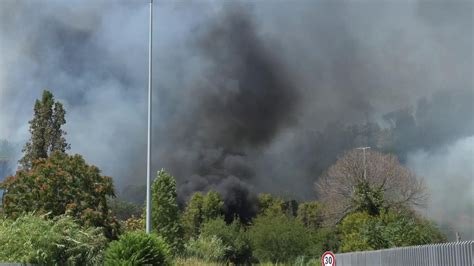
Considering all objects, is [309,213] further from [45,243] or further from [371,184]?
[45,243]

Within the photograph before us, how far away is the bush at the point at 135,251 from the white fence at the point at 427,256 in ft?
27.3

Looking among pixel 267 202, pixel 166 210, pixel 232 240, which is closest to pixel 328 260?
pixel 166 210

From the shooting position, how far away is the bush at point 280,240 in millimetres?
63750

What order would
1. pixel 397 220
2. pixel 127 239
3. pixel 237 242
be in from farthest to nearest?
pixel 237 242
pixel 397 220
pixel 127 239

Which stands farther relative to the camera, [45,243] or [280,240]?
[280,240]

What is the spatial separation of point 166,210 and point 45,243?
3184 cm

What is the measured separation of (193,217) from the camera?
252ft

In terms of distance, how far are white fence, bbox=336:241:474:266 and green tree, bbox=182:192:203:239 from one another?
52323 mm

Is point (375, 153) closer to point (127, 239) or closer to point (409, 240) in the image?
point (409, 240)

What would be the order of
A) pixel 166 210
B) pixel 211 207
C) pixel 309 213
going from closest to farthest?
1. pixel 166 210
2. pixel 211 207
3. pixel 309 213

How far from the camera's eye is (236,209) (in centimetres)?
8881

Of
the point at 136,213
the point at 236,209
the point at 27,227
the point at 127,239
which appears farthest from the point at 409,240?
the point at 136,213

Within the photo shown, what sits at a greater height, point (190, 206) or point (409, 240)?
point (190, 206)

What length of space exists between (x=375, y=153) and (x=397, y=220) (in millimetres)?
16933
